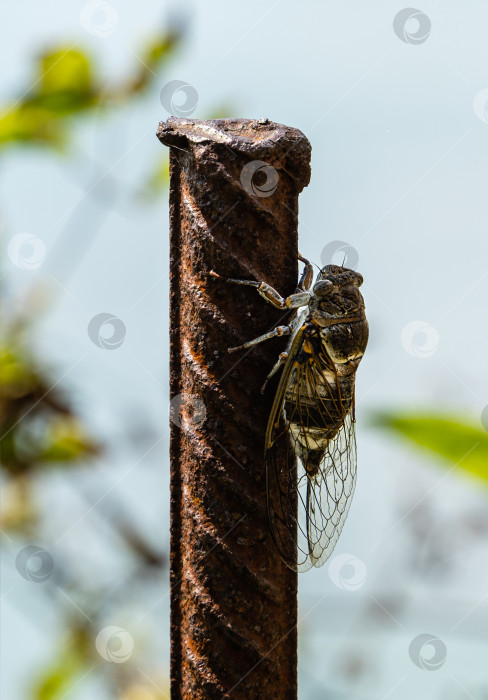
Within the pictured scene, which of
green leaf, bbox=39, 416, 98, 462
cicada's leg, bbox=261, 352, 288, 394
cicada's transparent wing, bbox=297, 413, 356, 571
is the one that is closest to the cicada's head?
cicada's transparent wing, bbox=297, 413, 356, 571

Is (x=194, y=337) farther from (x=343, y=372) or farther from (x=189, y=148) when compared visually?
(x=343, y=372)

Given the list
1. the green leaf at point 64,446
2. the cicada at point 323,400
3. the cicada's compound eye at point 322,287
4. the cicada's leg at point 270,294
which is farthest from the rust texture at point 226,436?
the green leaf at point 64,446

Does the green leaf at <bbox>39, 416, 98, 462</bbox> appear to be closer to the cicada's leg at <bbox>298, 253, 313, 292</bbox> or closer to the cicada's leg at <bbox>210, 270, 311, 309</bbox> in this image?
the cicada's leg at <bbox>298, 253, 313, 292</bbox>

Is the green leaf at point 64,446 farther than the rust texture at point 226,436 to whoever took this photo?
Yes

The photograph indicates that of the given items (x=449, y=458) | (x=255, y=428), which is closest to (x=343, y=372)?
(x=449, y=458)

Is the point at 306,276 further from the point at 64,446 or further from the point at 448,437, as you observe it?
the point at 64,446

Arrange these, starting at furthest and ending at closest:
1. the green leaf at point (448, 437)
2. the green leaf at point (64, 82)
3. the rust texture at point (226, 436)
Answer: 1. the green leaf at point (64, 82)
2. the green leaf at point (448, 437)
3. the rust texture at point (226, 436)

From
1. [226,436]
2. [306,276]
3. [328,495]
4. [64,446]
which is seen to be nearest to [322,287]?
[306,276]

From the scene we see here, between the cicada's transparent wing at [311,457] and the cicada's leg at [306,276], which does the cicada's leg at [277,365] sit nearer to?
the cicada's transparent wing at [311,457]
